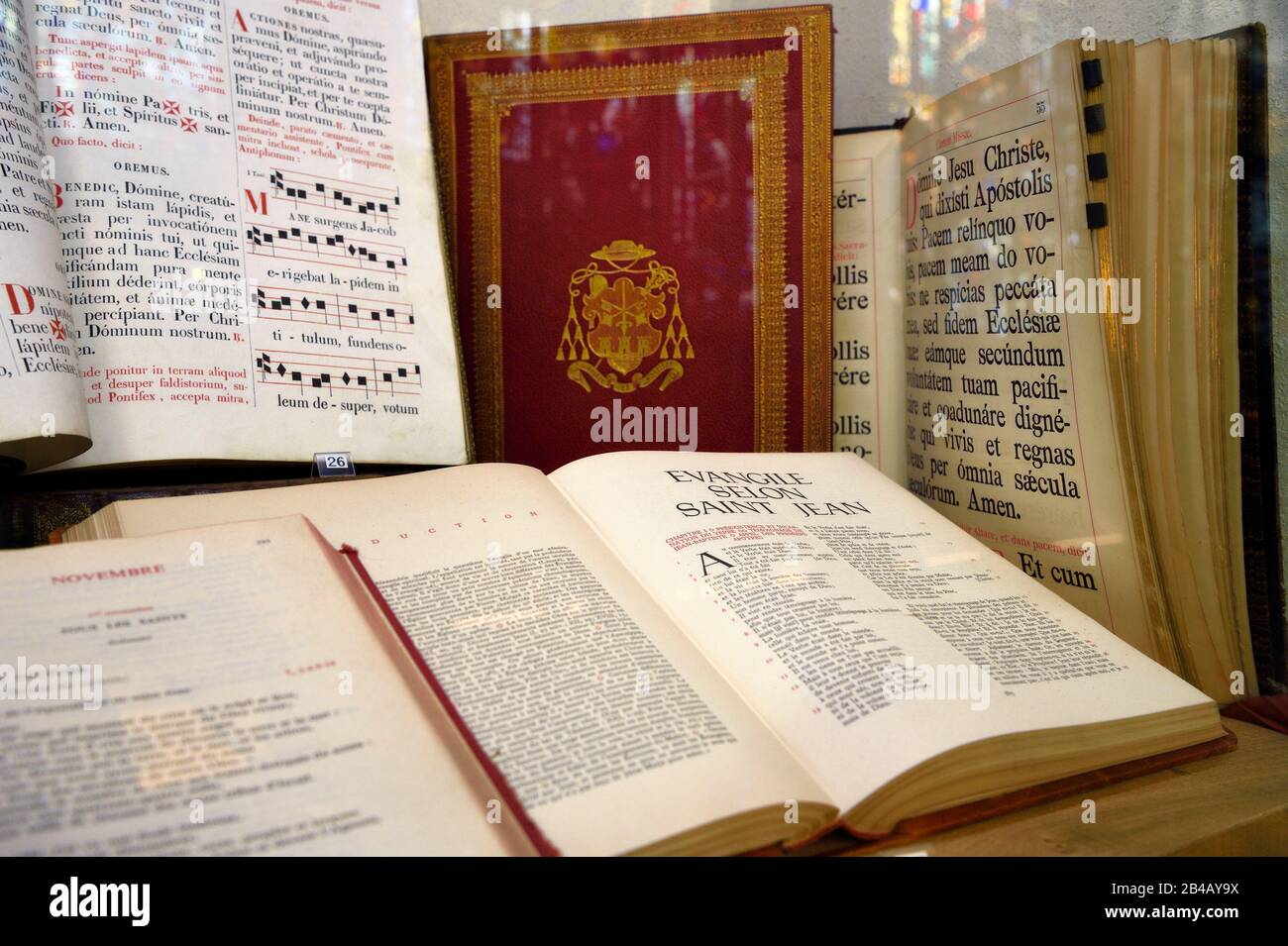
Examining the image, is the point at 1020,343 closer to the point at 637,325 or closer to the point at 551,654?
the point at 637,325

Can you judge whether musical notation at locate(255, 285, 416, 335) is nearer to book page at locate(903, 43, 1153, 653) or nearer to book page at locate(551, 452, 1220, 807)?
book page at locate(551, 452, 1220, 807)

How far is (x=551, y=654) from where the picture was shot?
56cm

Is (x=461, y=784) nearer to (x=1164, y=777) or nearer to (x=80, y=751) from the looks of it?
(x=80, y=751)

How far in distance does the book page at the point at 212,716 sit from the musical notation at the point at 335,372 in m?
0.31

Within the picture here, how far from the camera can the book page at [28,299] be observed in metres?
0.67

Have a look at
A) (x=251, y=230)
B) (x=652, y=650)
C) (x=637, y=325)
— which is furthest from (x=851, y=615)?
(x=251, y=230)

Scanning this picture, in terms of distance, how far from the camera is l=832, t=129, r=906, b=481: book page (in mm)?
1082

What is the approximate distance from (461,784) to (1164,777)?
0.46m

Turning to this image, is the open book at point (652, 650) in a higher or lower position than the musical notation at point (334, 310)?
lower

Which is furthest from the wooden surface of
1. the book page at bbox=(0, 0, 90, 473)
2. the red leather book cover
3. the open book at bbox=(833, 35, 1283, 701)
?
the book page at bbox=(0, 0, 90, 473)

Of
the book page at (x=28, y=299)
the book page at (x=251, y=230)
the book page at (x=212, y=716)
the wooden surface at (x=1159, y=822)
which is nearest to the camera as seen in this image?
the book page at (x=212, y=716)

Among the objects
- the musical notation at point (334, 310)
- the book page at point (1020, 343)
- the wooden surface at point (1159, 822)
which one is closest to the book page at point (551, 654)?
the wooden surface at point (1159, 822)

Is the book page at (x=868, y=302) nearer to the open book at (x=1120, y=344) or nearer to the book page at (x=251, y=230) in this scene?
the open book at (x=1120, y=344)
